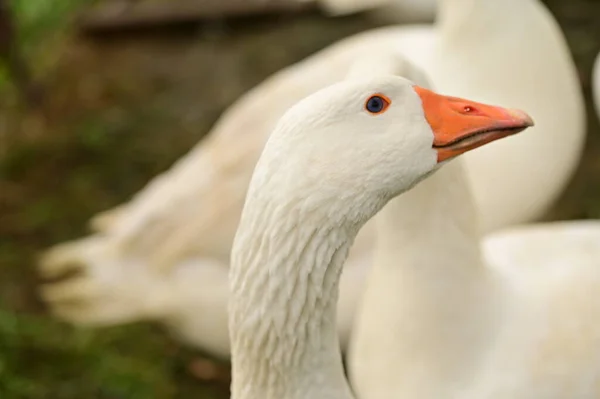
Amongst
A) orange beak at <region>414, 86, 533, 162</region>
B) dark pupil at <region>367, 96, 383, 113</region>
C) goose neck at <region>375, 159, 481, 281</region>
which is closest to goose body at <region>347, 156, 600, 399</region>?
goose neck at <region>375, 159, 481, 281</region>

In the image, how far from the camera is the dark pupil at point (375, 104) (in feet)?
3.90

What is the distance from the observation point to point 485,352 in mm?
1792

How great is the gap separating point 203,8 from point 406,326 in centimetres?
293

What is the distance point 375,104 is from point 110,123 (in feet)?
9.45

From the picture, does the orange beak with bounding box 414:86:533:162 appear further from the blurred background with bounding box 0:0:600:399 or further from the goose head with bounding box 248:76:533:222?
the blurred background with bounding box 0:0:600:399

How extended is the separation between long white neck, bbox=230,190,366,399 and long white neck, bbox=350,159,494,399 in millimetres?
474

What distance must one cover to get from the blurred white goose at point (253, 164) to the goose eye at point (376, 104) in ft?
2.86

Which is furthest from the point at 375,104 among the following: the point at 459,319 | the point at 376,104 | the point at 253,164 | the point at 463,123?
the point at 253,164

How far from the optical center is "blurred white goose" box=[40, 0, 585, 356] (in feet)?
7.32

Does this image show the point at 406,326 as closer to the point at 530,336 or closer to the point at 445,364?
the point at 445,364

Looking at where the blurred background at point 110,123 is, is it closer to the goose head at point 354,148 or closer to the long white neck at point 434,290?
the long white neck at point 434,290

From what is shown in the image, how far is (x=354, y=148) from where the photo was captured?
1.16m

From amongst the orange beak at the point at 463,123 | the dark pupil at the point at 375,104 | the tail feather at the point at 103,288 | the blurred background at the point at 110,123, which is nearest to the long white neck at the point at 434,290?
the orange beak at the point at 463,123

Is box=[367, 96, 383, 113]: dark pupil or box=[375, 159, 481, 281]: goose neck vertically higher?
box=[375, 159, 481, 281]: goose neck
